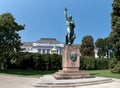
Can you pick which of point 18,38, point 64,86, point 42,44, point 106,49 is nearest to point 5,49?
point 18,38

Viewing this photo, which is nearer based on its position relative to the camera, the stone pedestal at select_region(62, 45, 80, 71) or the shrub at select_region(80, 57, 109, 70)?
the stone pedestal at select_region(62, 45, 80, 71)

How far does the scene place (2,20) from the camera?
3794cm

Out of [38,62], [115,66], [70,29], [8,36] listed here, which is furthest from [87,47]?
[70,29]

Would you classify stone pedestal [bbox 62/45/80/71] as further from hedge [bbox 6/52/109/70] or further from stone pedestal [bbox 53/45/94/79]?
hedge [bbox 6/52/109/70]

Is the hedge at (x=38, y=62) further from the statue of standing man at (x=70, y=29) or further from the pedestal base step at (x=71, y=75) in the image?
the pedestal base step at (x=71, y=75)

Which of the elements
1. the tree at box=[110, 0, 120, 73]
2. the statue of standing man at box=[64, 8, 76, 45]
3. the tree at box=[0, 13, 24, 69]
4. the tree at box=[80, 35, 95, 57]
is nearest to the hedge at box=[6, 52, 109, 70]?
the tree at box=[0, 13, 24, 69]

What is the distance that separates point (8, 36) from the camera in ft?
126

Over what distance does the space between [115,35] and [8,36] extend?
48.1 ft

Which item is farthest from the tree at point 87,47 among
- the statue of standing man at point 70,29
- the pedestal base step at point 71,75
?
the pedestal base step at point 71,75

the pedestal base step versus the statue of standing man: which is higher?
the statue of standing man

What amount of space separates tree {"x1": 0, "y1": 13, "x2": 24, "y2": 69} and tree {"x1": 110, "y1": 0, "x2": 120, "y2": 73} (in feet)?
43.6

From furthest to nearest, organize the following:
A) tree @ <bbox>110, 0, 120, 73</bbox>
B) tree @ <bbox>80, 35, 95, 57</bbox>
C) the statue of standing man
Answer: tree @ <bbox>80, 35, 95, 57</bbox>, tree @ <bbox>110, 0, 120, 73</bbox>, the statue of standing man

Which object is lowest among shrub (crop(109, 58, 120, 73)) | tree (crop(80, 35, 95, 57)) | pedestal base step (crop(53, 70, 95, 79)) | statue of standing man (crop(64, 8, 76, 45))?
pedestal base step (crop(53, 70, 95, 79))

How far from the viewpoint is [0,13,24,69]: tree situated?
3803cm
